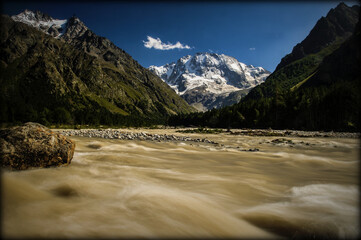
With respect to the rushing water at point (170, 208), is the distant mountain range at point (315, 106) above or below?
above

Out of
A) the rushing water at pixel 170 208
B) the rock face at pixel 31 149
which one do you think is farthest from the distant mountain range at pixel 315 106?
the rock face at pixel 31 149

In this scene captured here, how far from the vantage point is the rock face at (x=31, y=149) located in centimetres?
518

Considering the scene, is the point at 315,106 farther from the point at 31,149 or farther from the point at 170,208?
the point at 31,149

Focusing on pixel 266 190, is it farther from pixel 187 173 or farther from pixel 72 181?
pixel 72 181

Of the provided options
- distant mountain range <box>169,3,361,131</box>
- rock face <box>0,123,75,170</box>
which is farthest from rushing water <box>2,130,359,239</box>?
distant mountain range <box>169,3,361,131</box>

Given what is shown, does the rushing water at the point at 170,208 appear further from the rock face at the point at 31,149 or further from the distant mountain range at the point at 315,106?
the distant mountain range at the point at 315,106

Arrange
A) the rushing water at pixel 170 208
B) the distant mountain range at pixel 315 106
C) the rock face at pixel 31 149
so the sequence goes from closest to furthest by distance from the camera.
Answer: the rushing water at pixel 170 208 < the rock face at pixel 31 149 < the distant mountain range at pixel 315 106

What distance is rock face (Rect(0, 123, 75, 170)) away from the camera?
Result: 5.18 metres

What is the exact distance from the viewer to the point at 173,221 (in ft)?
9.03

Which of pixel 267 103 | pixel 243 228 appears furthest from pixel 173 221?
pixel 267 103

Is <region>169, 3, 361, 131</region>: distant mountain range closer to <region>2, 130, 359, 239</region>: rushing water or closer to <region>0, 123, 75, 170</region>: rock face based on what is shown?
<region>2, 130, 359, 239</region>: rushing water

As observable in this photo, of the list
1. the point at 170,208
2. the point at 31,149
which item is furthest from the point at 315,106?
the point at 31,149

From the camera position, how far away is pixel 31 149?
5.48 m

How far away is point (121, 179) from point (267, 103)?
85856 millimetres
